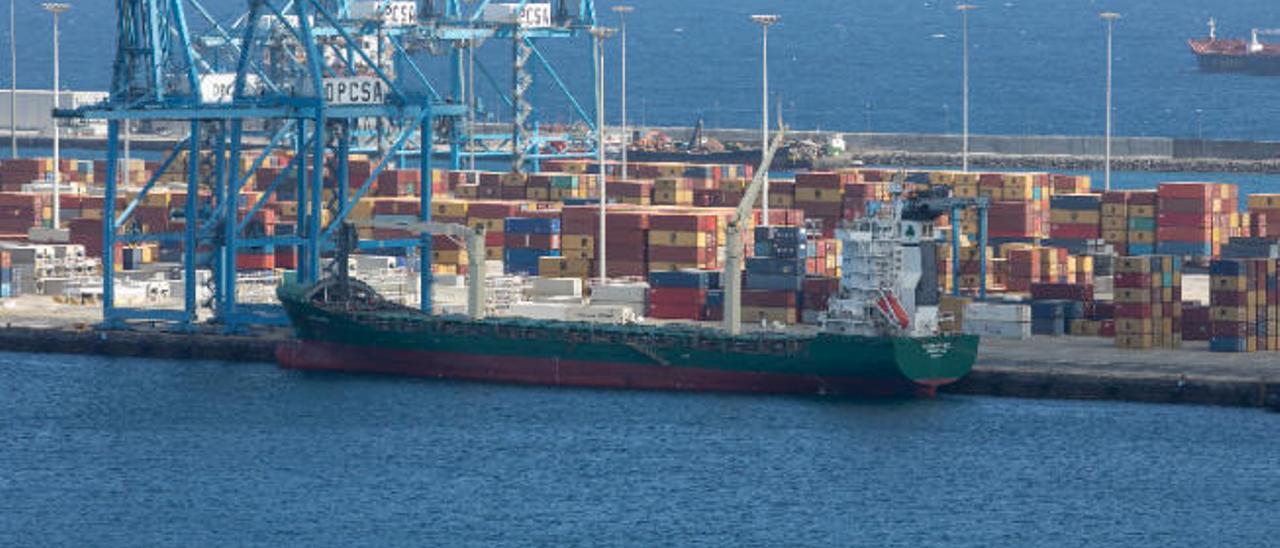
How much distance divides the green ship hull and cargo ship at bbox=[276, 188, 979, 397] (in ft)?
0.09

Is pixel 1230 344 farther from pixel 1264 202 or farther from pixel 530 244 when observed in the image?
pixel 530 244

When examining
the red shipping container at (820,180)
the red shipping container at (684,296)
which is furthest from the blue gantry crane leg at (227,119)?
the red shipping container at (820,180)

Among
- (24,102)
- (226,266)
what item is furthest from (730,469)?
(24,102)

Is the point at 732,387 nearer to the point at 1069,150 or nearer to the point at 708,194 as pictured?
the point at 708,194

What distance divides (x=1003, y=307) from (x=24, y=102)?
114 meters

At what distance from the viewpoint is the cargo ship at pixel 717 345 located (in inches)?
3270

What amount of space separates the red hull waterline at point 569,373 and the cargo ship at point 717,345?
28 millimetres

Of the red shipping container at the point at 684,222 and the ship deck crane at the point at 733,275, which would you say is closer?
the ship deck crane at the point at 733,275

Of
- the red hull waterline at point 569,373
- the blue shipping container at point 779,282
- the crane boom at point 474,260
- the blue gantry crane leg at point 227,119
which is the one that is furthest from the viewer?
the blue gantry crane leg at point 227,119

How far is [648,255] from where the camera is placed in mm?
99688

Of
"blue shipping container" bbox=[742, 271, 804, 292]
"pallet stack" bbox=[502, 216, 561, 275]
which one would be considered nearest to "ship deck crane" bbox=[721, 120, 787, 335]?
"blue shipping container" bbox=[742, 271, 804, 292]

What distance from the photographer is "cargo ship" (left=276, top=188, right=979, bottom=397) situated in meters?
83.1

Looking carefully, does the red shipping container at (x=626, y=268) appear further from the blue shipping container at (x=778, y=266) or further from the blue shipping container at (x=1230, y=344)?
the blue shipping container at (x=1230, y=344)

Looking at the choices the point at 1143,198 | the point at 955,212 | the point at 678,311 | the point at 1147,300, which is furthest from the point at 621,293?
the point at 1143,198
